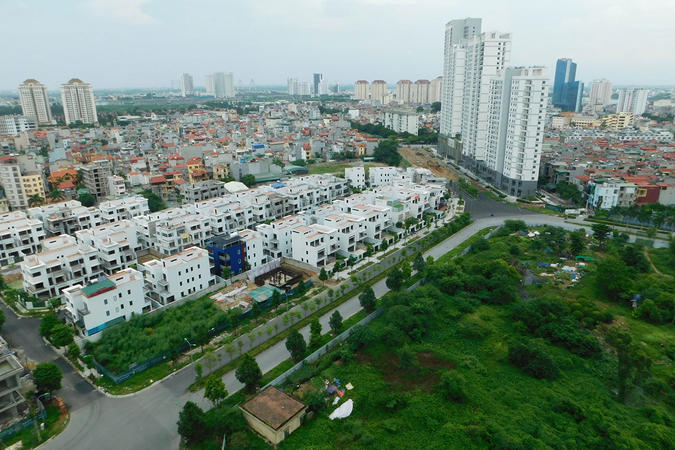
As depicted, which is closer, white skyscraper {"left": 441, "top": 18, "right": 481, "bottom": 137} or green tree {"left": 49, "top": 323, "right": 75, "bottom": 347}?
green tree {"left": 49, "top": 323, "right": 75, "bottom": 347}

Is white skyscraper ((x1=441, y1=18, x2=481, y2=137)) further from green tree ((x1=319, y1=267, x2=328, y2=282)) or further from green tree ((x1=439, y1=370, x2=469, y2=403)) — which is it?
green tree ((x1=439, y1=370, x2=469, y2=403))

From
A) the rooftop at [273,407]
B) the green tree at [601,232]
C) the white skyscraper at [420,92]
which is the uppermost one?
the white skyscraper at [420,92]

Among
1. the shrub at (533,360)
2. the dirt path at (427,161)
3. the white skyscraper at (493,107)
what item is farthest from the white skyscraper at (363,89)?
the shrub at (533,360)

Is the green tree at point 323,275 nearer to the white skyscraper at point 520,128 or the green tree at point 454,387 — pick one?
the green tree at point 454,387

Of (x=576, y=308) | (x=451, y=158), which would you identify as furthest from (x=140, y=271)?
(x=451, y=158)

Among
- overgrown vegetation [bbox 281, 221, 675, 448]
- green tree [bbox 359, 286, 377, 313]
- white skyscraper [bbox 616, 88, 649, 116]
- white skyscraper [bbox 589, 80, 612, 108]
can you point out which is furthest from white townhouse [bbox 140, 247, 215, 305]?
white skyscraper [bbox 589, 80, 612, 108]

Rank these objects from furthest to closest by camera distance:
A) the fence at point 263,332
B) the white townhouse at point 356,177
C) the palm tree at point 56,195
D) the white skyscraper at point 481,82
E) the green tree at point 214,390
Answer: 1. the white skyscraper at point 481,82
2. the white townhouse at point 356,177
3. the palm tree at point 56,195
4. the fence at point 263,332
5. the green tree at point 214,390

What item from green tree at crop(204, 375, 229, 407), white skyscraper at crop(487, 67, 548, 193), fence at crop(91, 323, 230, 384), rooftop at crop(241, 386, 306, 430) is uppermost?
white skyscraper at crop(487, 67, 548, 193)
